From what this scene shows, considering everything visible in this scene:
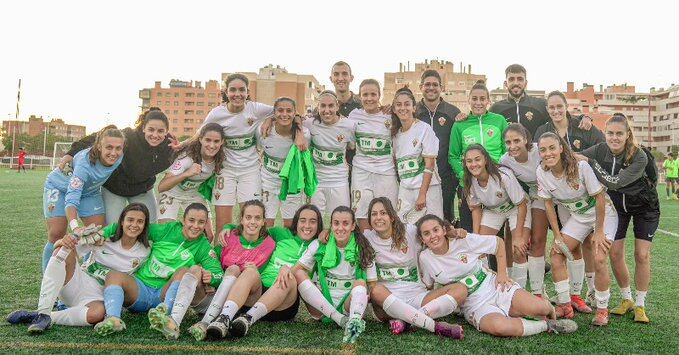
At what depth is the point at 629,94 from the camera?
87.8 m

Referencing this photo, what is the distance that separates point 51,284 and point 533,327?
132 inches

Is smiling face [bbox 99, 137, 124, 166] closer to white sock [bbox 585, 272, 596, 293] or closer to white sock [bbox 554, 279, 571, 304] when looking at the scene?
white sock [bbox 554, 279, 571, 304]

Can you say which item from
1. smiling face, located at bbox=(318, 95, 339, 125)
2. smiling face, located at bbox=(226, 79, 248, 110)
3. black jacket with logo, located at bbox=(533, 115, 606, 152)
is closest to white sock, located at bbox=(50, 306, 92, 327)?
smiling face, located at bbox=(226, 79, 248, 110)

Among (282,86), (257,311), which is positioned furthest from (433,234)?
(282,86)

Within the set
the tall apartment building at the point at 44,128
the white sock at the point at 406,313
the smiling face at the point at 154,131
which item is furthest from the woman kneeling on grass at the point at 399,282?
the tall apartment building at the point at 44,128

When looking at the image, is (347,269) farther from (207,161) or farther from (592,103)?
(592,103)

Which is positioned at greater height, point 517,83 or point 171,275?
point 517,83

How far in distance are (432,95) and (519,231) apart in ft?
5.66

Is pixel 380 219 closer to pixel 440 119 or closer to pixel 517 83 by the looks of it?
pixel 440 119

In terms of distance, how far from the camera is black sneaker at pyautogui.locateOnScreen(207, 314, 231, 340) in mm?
3319

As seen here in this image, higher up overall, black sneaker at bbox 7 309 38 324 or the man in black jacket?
the man in black jacket

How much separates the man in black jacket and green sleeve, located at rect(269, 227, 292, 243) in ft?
6.56

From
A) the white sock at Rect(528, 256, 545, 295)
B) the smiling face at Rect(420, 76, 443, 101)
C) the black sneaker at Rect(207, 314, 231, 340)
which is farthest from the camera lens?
the smiling face at Rect(420, 76, 443, 101)

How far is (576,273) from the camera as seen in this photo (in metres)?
4.49
